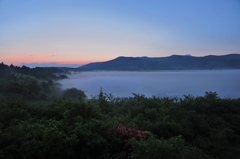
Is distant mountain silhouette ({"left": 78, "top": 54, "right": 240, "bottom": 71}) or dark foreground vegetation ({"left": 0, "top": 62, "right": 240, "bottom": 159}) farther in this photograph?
distant mountain silhouette ({"left": 78, "top": 54, "right": 240, "bottom": 71})

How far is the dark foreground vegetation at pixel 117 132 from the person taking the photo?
4465mm

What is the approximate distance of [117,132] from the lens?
5.17 meters

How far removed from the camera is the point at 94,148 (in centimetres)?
504

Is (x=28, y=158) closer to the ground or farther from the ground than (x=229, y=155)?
farther from the ground

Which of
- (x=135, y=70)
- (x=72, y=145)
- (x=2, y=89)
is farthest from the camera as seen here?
(x=135, y=70)

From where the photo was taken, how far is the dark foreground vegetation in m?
4.46

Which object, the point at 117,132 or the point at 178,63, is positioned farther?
the point at 178,63

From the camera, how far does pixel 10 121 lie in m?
6.20

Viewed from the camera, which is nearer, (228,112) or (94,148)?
(94,148)

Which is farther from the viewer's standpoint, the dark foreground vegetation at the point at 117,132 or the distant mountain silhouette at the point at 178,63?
the distant mountain silhouette at the point at 178,63

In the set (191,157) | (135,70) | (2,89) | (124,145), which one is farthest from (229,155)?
(135,70)

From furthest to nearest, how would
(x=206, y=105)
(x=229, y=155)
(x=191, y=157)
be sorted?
(x=206, y=105) < (x=229, y=155) < (x=191, y=157)

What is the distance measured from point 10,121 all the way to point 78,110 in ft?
6.58

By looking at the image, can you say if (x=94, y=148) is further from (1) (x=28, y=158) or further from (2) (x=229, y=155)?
(2) (x=229, y=155)
